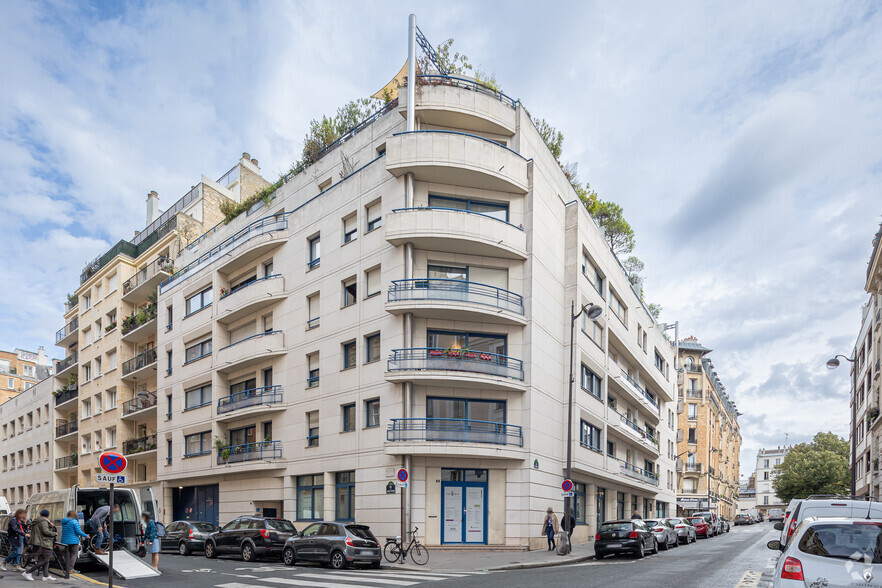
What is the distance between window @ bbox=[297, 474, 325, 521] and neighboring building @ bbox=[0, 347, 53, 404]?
60.2 metres

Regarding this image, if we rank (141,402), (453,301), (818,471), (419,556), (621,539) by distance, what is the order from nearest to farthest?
(419,556) < (621,539) < (453,301) < (141,402) < (818,471)

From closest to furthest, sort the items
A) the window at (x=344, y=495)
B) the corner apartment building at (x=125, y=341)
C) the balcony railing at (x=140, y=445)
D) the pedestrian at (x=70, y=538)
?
the pedestrian at (x=70, y=538), the window at (x=344, y=495), the balcony railing at (x=140, y=445), the corner apartment building at (x=125, y=341)

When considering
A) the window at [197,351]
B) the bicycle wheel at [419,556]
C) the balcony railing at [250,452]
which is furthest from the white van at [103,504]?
the window at [197,351]

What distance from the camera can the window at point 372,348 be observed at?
26594mm

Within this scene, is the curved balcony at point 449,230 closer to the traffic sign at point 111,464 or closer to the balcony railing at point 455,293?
the balcony railing at point 455,293

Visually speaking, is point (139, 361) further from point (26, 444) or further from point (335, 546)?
point (335, 546)

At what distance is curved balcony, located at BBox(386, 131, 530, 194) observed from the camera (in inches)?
1005

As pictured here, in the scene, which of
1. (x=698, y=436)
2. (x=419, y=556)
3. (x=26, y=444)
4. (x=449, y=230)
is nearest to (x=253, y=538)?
(x=419, y=556)

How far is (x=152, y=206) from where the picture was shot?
53406mm

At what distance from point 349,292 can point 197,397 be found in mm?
13807

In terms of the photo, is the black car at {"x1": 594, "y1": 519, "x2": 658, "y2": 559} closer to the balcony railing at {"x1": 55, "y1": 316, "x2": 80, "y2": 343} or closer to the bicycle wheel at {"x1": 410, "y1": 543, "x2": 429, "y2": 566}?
the bicycle wheel at {"x1": 410, "y1": 543, "x2": 429, "y2": 566}

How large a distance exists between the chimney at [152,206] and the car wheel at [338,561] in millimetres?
40128

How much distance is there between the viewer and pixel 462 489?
24844 mm

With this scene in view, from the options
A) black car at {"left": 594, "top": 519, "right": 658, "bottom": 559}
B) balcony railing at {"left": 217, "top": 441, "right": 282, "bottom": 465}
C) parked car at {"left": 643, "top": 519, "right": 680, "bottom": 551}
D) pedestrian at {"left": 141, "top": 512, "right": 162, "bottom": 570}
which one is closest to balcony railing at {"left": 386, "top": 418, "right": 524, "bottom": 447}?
black car at {"left": 594, "top": 519, "right": 658, "bottom": 559}
